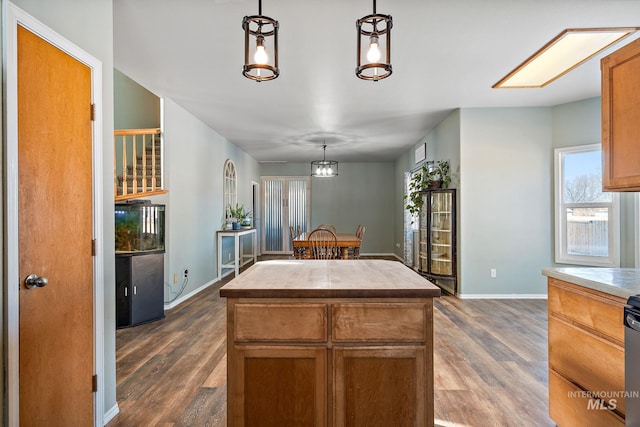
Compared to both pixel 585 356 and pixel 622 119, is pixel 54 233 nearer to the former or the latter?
pixel 585 356

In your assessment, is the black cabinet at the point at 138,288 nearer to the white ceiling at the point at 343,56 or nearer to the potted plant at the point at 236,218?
the white ceiling at the point at 343,56

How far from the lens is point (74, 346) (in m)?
1.78

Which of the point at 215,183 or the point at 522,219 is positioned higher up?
the point at 215,183

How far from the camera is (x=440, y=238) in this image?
5.12m

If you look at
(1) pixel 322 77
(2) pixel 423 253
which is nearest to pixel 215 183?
(1) pixel 322 77

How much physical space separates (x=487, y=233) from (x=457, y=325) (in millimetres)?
1667

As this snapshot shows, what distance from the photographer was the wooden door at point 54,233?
1509 mm

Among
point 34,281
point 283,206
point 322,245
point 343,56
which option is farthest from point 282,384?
point 283,206

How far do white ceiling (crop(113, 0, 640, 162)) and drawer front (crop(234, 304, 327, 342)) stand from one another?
207 cm

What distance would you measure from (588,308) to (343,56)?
2.67m

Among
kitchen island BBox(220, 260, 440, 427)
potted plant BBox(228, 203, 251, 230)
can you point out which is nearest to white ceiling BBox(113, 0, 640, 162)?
potted plant BBox(228, 203, 251, 230)

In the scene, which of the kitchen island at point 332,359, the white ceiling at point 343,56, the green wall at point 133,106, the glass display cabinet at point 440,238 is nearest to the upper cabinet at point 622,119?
the white ceiling at point 343,56

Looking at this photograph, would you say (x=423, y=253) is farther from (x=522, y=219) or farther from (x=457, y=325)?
(x=457, y=325)

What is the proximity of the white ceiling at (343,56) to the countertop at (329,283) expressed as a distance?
1818 mm
